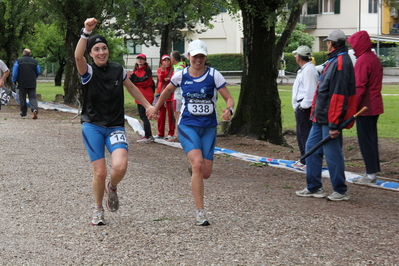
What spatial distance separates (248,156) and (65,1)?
13627 millimetres

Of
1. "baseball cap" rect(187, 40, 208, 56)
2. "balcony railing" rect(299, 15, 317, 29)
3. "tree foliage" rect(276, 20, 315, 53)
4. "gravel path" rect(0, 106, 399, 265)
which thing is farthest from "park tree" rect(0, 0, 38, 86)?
"balcony railing" rect(299, 15, 317, 29)

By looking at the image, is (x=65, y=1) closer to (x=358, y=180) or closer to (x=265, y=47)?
(x=265, y=47)

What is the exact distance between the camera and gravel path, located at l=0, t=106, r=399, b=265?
5.67 m

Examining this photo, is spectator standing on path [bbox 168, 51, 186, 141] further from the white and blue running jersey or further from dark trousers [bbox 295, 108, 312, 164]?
the white and blue running jersey

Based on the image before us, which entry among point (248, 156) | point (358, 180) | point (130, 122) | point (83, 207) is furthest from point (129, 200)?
point (130, 122)

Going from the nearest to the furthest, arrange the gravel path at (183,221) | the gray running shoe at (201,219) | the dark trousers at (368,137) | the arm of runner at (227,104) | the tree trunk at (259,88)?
the gravel path at (183,221), the gray running shoe at (201,219), the arm of runner at (227,104), the dark trousers at (368,137), the tree trunk at (259,88)

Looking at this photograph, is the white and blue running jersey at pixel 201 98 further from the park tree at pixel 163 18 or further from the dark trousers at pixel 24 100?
the dark trousers at pixel 24 100

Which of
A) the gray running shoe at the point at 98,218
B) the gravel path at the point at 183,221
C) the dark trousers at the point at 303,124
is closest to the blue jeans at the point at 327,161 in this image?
the gravel path at the point at 183,221

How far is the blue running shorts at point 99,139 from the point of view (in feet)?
22.1

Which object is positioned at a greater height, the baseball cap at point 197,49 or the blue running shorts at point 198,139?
the baseball cap at point 197,49

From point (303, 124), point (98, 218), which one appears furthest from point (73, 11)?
point (98, 218)

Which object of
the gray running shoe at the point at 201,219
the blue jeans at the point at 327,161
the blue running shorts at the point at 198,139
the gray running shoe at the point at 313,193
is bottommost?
the gray running shoe at the point at 313,193

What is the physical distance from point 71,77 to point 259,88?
45.7 ft

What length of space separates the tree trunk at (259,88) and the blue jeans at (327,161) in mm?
6300
